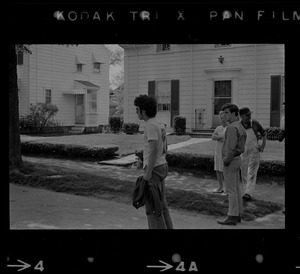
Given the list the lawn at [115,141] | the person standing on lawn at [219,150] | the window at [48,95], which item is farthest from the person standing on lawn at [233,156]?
the window at [48,95]

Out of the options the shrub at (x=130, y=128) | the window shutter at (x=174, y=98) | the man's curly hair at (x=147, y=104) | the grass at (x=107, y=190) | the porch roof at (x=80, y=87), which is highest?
the porch roof at (x=80, y=87)

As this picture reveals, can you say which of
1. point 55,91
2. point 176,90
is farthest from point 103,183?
point 55,91

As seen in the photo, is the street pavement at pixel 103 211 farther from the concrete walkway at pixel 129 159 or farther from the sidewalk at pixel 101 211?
the concrete walkway at pixel 129 159

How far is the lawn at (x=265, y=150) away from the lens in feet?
25.1

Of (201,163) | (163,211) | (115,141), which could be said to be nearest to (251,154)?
(201,163)

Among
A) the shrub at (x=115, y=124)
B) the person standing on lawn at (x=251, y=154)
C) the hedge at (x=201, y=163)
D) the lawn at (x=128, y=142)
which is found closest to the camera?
the person standing on lawn at (x=251, y=154)

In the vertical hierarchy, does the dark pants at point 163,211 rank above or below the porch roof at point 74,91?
below

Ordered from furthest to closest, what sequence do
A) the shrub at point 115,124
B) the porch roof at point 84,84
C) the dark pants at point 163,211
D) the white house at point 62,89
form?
1. the porch roof at point 84,84
2. the white house at point 62,89
3. the shrub at point 115,124
4. the dark pants at point 163,211

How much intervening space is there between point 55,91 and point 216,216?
37.3 ft

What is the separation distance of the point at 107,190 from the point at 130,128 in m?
6.07

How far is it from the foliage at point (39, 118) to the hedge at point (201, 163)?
3.52 meters

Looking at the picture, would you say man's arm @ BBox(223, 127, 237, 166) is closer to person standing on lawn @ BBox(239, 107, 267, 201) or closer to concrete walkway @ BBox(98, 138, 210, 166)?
person standing on lawn @ BBox(239, 107, 267, 201)

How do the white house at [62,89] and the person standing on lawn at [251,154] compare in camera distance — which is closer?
the person standing on lawn at [251,154]
